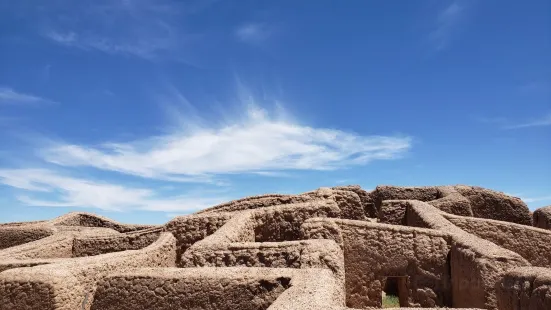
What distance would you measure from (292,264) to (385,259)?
7.23 feet

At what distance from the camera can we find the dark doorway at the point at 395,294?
8414mm

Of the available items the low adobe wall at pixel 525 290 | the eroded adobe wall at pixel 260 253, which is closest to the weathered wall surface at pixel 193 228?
the eroded adobe wall at pixel 260 253

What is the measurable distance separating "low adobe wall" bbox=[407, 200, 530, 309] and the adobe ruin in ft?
0.06

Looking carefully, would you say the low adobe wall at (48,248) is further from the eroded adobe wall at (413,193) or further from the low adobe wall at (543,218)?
the low adobe wall at (543,218)

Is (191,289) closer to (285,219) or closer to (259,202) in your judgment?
(285,219)

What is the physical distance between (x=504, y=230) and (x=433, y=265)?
2993 millimetres

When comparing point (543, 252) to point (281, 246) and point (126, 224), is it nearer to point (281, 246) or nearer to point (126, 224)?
point (281, 246)

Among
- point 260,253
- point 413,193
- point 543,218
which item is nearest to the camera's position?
point 260,253

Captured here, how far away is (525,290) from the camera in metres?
4.78

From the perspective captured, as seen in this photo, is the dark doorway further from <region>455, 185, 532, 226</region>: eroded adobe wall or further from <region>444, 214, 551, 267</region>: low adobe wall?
<region>455, 185, 532, 226</region>: eroded adobe wall

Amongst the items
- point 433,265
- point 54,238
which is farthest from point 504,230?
point 54,238

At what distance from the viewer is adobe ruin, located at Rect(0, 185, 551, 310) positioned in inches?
217

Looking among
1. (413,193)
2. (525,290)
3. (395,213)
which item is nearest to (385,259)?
(525,290)

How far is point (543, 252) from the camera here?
33.0 feet
